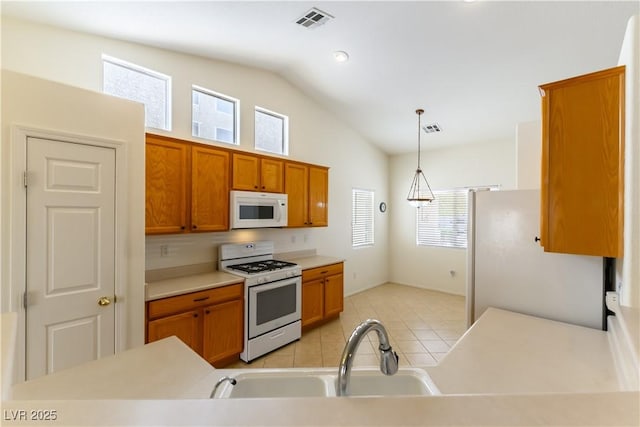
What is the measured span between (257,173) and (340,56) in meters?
1.76

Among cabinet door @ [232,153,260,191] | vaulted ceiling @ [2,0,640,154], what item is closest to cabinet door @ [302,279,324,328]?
cabinet door @ [232,153,260,191]

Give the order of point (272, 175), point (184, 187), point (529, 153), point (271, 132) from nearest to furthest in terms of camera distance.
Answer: point (529, 153) → point (184, 187) → point (272, 175) → point (271, 132)

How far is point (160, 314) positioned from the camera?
241 centimetres

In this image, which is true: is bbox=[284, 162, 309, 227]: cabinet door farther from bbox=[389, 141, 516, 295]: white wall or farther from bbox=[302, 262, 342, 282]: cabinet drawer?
bbox=[389, 141, 516, 295]: white wall

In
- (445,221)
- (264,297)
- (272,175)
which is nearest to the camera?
(264,297)

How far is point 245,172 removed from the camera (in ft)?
11.1

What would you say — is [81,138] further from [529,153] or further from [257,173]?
[529,153]

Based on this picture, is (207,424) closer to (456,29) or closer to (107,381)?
(107,381)

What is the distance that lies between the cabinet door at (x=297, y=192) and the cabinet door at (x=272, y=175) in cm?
9

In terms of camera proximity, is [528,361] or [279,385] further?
A: [528,361]

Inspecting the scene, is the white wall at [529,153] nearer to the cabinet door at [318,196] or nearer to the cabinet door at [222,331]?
the cabinet door at [318,196]

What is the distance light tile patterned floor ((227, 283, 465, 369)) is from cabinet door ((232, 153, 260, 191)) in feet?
6.59

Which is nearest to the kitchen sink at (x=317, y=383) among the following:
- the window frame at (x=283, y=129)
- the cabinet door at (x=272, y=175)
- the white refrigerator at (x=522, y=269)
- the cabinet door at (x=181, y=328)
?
the white refrigerator at (x=522, y=269)

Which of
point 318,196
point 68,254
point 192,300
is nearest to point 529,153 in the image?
point 318,196
